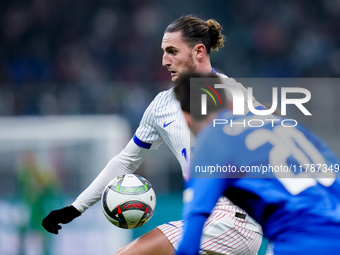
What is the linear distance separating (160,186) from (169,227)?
25.3 ft

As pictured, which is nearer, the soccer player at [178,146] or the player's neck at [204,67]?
the soccer player at [178,146]

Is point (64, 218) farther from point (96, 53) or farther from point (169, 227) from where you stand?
point (96, 53)

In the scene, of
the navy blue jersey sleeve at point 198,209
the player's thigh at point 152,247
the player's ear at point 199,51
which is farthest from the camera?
the player's ear at point 199,51

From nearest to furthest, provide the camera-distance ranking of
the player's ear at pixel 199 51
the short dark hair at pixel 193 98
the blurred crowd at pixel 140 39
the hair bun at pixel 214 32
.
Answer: the short dark hair at pixel 193 98
the player's ear at pixel 199 51
the hair bun at pixel 214 32
the blurred crowd at pixel 140 39

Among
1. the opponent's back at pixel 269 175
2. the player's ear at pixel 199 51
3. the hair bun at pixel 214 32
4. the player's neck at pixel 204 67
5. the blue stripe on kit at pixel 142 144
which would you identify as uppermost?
the hair bun at pixel 214 32

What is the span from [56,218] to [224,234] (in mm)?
1267

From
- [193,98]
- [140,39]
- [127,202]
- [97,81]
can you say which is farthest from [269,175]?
[140,39]

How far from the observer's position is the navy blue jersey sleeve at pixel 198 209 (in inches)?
101

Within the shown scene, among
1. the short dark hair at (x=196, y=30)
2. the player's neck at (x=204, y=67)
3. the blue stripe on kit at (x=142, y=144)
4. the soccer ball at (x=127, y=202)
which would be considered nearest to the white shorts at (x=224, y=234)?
the soccer ball at (x=127, y=202)

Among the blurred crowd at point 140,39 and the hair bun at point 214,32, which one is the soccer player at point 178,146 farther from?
the blurred crowd at point 140,39

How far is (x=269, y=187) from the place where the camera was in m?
2.66

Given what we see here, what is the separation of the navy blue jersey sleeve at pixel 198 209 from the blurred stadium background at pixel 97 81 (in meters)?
7.11

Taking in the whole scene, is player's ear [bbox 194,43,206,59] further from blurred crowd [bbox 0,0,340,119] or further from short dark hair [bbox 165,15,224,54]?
blurred crowd [bbox 0,0,340,119]

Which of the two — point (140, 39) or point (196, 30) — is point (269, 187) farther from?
point (140, 39)
